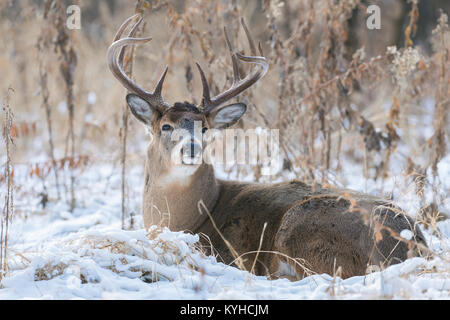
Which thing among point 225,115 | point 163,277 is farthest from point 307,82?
point 163,277

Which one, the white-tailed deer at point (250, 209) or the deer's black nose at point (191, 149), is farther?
the deer's black nose at point (191, 149)

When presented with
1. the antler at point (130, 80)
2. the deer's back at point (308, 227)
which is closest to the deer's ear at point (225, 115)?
the antler at point (130, 80)

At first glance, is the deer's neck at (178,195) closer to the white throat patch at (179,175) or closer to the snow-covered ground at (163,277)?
the white throat patch at (179,175)

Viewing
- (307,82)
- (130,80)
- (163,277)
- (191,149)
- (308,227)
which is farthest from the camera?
(307,82)

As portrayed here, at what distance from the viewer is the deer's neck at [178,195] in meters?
5.36

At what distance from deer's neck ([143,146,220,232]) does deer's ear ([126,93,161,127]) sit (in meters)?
0.34

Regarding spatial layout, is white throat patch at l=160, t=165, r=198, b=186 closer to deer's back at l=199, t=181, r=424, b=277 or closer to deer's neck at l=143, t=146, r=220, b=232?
deer's neck at l=143, t=146, r=220, b=232

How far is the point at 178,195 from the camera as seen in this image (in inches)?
213

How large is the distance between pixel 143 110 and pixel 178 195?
2.91 ft

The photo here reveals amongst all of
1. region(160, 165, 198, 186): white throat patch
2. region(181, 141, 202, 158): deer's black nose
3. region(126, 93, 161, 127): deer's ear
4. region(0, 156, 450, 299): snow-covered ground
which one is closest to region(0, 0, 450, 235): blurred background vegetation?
region(126, 93, 161, 127): deer's ear

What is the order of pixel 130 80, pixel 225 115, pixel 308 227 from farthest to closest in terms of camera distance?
pixel 225 115 < pixel 130 80 < pixel 308 227

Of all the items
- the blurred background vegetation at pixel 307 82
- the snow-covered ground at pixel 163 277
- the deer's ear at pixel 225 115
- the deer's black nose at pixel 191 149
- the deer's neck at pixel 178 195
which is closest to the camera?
the snow-covered ground at pixel 163 277

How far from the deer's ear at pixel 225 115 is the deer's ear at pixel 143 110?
534 mm

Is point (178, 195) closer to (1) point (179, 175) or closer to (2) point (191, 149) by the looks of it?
(1) point (179, 175)
